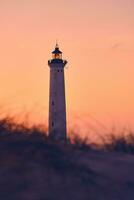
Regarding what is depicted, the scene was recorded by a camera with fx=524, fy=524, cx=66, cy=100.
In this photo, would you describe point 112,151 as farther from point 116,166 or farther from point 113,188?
point 113,188

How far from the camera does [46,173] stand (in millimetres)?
10172

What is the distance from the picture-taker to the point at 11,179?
988 cm

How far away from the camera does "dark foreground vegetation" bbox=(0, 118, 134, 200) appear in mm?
9789

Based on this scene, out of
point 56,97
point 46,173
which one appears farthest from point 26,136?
point 56,97

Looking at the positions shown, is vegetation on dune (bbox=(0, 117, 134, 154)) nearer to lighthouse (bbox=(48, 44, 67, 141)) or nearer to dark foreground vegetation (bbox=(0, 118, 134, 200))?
dark foreground vegetation (bbox=(0, 118, 134, 200))

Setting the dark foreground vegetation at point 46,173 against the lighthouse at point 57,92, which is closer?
the dark foreground vegetation at point 46,173

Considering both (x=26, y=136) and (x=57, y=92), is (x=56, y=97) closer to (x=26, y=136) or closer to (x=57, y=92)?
(x=57, y=92)

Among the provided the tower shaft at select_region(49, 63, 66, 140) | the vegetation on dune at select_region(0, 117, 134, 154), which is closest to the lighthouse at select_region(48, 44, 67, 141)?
the tower shaft at select_region(49, 63, 66, 140)

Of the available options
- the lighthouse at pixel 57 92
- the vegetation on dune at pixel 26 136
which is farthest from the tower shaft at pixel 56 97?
the vegetation on dune at pixel 26 136

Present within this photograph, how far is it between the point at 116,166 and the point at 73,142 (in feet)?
4.14

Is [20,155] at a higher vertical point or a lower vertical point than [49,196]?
higher

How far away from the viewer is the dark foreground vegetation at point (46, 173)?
32.1 feet

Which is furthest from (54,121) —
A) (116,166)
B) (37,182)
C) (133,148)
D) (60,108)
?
(37,182)

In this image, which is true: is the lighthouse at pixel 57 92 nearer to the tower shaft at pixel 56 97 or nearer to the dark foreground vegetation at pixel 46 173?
the tower shaft at pixel 56 97
